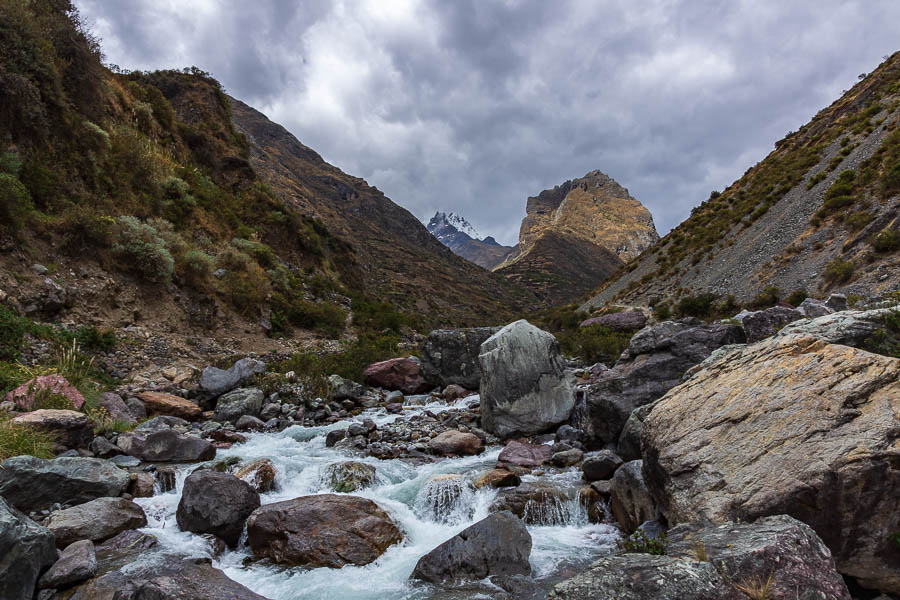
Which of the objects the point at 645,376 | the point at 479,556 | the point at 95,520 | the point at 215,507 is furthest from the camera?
the point at 645,376

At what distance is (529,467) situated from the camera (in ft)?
26.7

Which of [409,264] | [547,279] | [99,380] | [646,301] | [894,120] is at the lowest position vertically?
[99,380]

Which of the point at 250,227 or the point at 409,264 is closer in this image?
the point at 250,227

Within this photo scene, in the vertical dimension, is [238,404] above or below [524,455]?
above

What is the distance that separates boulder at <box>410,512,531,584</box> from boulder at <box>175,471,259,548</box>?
106 inches

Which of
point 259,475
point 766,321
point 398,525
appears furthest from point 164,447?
point 766,321

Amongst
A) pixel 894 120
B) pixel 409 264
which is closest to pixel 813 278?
pixel 894 120

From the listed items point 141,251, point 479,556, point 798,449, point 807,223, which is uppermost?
point 807,223

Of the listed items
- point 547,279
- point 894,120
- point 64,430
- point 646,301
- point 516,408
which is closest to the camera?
point 64,430

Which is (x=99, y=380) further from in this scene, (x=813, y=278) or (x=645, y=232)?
(x=645, y=232)

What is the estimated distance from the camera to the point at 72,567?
14.2 ft

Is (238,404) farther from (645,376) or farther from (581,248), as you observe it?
(581,248)

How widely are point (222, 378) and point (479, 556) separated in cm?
1040

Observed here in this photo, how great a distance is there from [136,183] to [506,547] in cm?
2091
